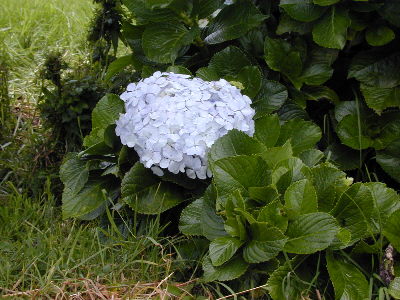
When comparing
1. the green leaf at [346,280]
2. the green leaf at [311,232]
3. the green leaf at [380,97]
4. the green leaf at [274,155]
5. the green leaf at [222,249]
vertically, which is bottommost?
the green leaf at [346,280]

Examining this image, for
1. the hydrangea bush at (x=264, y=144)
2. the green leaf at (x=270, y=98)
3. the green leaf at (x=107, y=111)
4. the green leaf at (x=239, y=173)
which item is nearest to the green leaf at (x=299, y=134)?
the hydrangea bush at (x=264, y=144)

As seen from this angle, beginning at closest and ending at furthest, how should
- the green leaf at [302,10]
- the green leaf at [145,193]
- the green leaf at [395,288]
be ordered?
the green leaf at [395,288] → the green leaf at [145,193] → the green leaf at [302,10]

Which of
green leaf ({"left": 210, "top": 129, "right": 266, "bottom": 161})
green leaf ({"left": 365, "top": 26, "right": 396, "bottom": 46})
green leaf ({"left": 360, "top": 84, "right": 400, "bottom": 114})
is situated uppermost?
green leaf ({"left": 365, "top": 26, "right": 396, "bottom": 46})

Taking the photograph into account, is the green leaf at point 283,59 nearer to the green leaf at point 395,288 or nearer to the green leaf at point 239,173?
the green leaf at point 239,173

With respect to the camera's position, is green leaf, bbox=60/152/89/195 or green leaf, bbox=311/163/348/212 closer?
green leaf, bbox=311/163/348/212

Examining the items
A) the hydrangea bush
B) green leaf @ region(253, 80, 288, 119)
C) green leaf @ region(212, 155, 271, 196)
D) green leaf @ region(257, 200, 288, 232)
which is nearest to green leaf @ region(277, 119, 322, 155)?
the hydrangea bush

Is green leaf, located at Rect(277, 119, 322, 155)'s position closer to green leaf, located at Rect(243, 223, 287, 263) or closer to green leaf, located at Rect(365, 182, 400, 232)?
green leaf, located at Rect(365, 182, 400, 232)

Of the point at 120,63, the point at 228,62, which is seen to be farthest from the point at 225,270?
the point at 120,63
